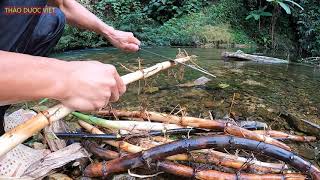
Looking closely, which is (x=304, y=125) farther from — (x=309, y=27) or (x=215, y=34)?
(x=309, y=27)

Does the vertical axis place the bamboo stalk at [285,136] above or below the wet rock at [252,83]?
below

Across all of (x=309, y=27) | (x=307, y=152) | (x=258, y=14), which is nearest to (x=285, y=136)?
(x=307, y=152)

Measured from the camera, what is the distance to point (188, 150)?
5.28ft

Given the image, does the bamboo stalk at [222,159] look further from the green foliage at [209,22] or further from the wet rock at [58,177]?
the green foliage at [209,22]

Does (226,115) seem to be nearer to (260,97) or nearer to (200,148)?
(260,97)

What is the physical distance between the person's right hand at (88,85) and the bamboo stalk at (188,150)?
506mm

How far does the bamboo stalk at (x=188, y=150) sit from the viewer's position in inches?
62.7

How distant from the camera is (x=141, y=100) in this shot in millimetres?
2908

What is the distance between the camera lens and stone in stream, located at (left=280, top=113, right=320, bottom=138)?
2.39m

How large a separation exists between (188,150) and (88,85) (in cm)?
67

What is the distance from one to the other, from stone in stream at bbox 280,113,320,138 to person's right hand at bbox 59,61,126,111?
1.70 meters

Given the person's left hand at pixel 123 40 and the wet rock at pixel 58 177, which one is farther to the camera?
the person's left hand at pixel 123 40

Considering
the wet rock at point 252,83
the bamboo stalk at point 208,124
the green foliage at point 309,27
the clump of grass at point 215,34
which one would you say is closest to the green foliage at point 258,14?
the clump of grass at point 215,34

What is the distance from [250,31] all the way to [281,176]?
31.0 feet
